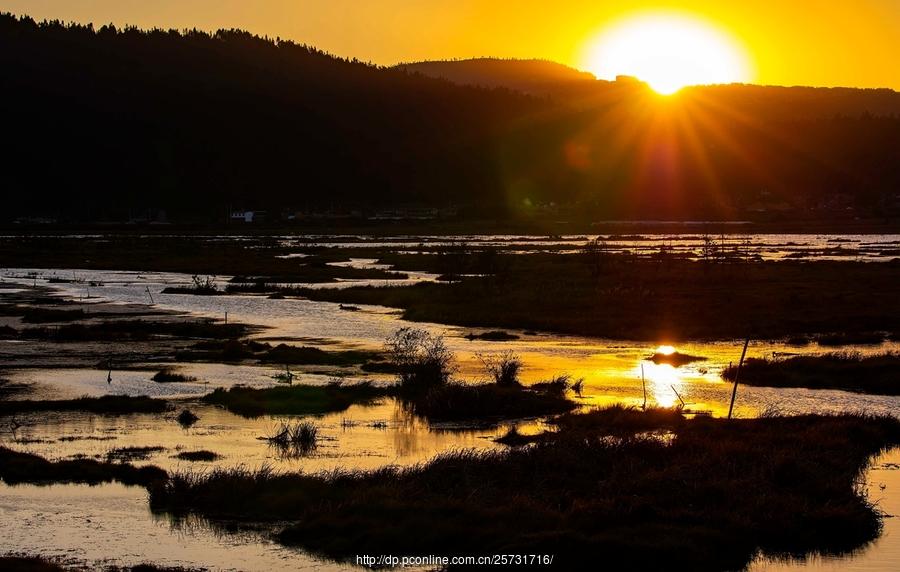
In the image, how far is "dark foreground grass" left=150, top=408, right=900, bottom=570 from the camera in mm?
21031

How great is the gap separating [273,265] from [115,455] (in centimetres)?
7295

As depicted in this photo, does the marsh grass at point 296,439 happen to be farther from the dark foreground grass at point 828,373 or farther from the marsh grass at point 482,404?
the dark foreground grass at point 828,373

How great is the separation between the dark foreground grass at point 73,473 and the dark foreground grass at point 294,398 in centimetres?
794

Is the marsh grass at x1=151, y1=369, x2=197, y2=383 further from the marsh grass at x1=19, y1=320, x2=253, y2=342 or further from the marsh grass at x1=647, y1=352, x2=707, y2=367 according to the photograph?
the marsh grass at x1=647, y1=352, x2=707, y2=367

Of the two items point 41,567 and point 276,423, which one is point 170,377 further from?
point 41,567

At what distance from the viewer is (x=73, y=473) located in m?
26.7

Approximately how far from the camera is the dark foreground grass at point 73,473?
86.6 feet

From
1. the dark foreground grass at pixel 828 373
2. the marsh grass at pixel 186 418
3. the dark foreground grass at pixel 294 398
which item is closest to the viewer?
the marsh grass at pixel 186 418

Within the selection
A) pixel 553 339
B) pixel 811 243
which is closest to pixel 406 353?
pixel 553 339

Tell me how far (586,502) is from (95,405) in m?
19.1

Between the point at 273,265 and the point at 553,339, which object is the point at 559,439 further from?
the point at 273,265

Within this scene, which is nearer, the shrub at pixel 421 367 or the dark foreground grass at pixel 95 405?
the dark foreground grass at pixel 95 405

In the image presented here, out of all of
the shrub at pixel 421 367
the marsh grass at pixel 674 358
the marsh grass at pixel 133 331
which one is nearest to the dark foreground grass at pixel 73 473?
the shrub at pixel 421 367

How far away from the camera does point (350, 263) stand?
106m
